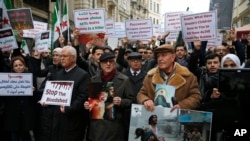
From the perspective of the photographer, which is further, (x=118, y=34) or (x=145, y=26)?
(x=118, y=34)

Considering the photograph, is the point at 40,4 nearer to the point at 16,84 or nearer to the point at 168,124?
the point at 16,84

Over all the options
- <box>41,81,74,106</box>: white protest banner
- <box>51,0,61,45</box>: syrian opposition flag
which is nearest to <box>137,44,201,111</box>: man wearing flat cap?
<box>41,81,74,106</box>: white protest banner

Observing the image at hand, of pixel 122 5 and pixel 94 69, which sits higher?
pixel 122 5

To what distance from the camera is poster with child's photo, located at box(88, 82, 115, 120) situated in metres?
4.43

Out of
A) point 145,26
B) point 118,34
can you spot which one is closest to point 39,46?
point 145,26

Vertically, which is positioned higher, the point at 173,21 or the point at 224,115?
the point at 173,21

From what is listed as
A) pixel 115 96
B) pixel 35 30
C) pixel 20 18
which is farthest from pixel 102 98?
pixel 35 30

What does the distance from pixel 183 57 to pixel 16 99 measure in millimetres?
2898

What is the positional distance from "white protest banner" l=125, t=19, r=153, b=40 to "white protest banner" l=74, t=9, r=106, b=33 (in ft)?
5.46

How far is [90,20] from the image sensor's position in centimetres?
810

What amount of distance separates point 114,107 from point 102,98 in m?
0.17

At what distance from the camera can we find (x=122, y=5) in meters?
53.4

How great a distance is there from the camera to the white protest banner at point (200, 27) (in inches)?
270

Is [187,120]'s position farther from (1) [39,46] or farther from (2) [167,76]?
(1) [39,46]
